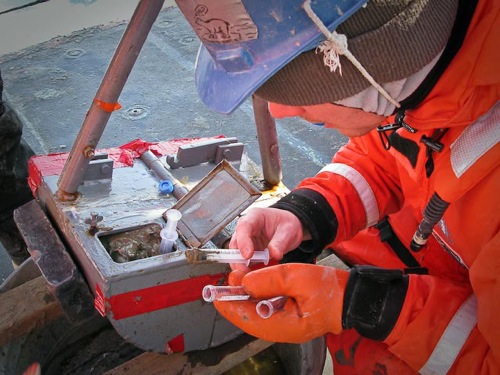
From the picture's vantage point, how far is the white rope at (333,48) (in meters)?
0.94

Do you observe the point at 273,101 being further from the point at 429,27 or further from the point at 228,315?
the point at 228,315

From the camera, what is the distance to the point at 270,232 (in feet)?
5.13

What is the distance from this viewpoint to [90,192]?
1644 mm

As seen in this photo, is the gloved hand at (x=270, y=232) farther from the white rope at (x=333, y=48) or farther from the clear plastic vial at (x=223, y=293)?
the white rope at (x=333, y=48)

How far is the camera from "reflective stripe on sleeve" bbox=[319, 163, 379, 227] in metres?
1.66

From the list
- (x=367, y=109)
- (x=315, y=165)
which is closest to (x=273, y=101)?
(x=367, y=109)

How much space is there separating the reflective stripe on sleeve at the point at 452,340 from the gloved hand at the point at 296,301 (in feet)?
0.78

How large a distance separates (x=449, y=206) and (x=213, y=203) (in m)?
0.63

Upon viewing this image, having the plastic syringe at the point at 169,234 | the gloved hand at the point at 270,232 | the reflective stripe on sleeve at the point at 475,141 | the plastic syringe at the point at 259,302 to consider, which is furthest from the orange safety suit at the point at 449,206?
the plastic syringe at the point at 169,234

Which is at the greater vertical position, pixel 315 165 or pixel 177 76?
pixel 177 76

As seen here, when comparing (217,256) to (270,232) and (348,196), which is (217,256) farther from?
(348,196)

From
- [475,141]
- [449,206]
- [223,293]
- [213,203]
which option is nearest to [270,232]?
[213,203]

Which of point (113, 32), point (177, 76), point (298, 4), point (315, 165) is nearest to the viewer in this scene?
point (298, 4)

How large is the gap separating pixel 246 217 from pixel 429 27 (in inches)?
28.5
